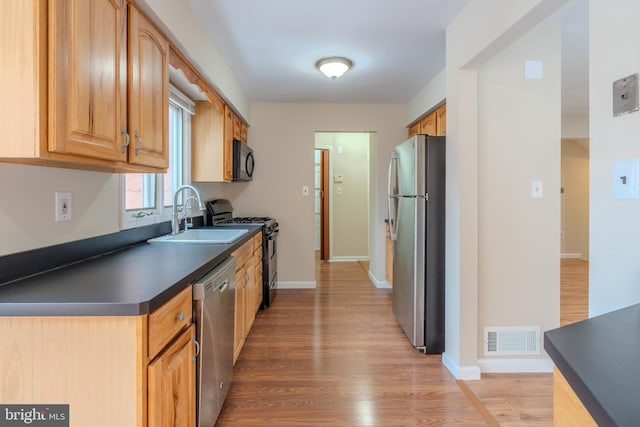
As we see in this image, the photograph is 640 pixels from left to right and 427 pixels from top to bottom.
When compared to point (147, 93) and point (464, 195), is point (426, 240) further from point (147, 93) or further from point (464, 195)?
point (147, 93)

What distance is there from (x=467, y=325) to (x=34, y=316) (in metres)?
2.18

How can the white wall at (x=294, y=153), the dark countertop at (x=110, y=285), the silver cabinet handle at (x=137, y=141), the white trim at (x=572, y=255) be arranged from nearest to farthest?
the dark countertop at (x=110, y=285)
the silver cabinet handle at (x=137, y=141)
the white wall at (x=294, y=153)
the white trim at (x=572, y=255)

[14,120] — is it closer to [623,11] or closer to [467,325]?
[623,11]

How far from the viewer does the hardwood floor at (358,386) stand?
5.87 feet

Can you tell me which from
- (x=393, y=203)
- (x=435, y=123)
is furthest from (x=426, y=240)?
(x=435, y=123)

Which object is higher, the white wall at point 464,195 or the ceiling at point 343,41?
the ceiling at point 343,41

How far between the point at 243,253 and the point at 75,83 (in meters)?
1.53

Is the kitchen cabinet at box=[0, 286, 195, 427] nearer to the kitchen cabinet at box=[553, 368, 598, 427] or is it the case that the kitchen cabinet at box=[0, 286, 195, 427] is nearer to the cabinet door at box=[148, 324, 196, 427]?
the cabinet door at box=[148, 324, 196, 427]

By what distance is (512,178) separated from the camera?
7.28 feet

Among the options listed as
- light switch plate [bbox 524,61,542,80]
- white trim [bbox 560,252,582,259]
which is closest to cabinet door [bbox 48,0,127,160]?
light switch plate [bbox 524,61,542,80]

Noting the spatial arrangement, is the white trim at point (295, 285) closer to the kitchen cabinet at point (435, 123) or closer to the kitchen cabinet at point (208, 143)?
the kitchen cabinet at point (208, 143)

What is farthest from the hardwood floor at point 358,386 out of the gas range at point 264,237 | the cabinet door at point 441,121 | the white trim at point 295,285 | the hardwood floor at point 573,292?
the cabinet door at point 441,121

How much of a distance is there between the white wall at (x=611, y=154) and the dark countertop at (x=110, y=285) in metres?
1.46

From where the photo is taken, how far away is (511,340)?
226cm
